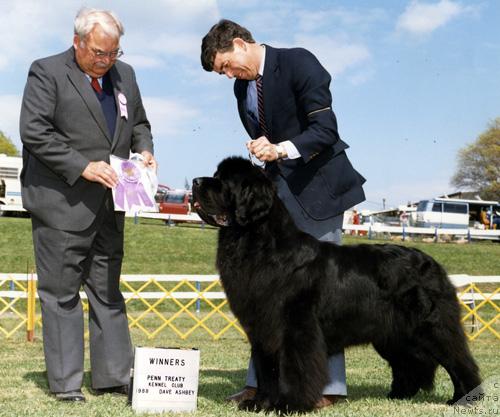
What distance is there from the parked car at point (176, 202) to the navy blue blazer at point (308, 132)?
2849 cm

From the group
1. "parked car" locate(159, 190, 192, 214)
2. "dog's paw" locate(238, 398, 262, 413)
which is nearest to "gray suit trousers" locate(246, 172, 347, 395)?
"dog's paw" locate(238, 398, 262, 413)

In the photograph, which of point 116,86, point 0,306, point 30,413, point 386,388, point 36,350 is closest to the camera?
point 30,413

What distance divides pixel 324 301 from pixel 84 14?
2.00 m

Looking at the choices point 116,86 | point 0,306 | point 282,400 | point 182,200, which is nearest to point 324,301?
point 282,400

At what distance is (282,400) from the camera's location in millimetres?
3459

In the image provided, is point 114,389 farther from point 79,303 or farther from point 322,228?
point 322,228

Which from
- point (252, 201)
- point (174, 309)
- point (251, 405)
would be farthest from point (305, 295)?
point (174, 309)

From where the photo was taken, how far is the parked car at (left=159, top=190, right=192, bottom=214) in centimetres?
3262

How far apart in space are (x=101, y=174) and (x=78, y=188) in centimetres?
23

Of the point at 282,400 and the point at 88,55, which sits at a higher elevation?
the point at 88,55

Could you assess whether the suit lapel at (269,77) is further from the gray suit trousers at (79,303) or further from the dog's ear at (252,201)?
the gray suit trousers at (79,303)

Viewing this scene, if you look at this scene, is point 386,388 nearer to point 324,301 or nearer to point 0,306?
point 324,301

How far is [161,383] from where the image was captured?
3.56 metres

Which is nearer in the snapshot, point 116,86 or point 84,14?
point 84,14
